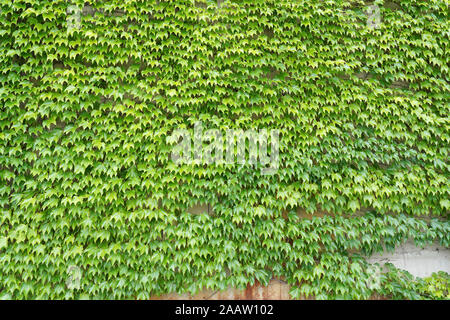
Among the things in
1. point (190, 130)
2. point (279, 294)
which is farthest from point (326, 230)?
point (190, 130)

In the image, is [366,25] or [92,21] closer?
[92,21]

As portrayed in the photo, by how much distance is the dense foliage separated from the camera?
11.0 ft

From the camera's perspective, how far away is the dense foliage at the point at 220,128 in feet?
11.0

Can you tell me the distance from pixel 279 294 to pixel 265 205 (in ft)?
Answer: 4.42

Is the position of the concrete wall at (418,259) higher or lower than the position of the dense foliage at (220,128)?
lower

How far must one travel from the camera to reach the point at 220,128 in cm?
355

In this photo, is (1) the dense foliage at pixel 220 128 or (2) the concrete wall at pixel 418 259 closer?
(1) the dense foliage at pixel 220 128

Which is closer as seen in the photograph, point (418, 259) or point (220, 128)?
point (220, 128)

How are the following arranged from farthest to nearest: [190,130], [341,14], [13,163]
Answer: [341,14] → [190,130] → [13,163]

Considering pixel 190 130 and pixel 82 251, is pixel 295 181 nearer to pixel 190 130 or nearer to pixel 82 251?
pixel 190 130

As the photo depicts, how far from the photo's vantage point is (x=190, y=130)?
140 inches

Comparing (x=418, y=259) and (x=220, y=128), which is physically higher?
(x=220, y=128)

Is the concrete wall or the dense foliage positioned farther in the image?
the concrete wall

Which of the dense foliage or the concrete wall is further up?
the dense foliage
